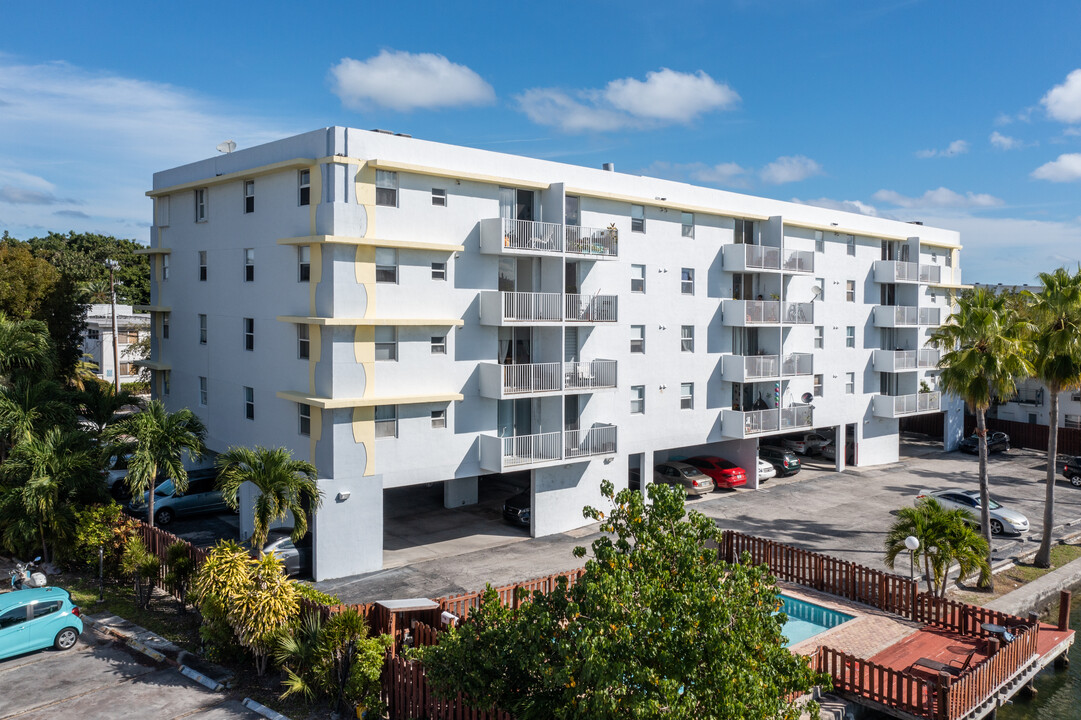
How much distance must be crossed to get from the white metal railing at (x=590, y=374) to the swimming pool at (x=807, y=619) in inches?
417

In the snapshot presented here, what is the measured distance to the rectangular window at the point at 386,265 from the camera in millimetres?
24727

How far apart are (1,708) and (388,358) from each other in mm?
13317

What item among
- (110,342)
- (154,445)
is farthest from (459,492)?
(110,342)

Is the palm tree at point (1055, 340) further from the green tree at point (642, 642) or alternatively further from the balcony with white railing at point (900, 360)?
the green tree at point (642, 642)

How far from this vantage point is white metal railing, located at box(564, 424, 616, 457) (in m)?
28.3

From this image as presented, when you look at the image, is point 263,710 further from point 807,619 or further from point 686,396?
point 686,396

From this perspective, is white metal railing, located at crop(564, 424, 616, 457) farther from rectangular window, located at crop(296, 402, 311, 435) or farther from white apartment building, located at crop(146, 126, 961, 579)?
rectangular window, located at crop(296, 402, 311, 435)

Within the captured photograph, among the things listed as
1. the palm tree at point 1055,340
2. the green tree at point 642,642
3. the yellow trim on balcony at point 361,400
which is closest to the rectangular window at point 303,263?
the yellow trim on balcony at point 361,400

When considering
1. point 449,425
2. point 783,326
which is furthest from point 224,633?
point 783,326

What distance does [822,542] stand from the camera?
92.1 ft

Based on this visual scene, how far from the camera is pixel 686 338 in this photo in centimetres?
3409

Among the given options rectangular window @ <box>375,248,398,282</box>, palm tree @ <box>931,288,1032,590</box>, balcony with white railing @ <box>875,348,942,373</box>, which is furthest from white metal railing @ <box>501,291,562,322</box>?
balcony with white railing @ <box>875,348,942,373</box>

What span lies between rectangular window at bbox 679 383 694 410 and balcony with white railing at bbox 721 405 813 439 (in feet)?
6.98

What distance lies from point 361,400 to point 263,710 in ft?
34.5
